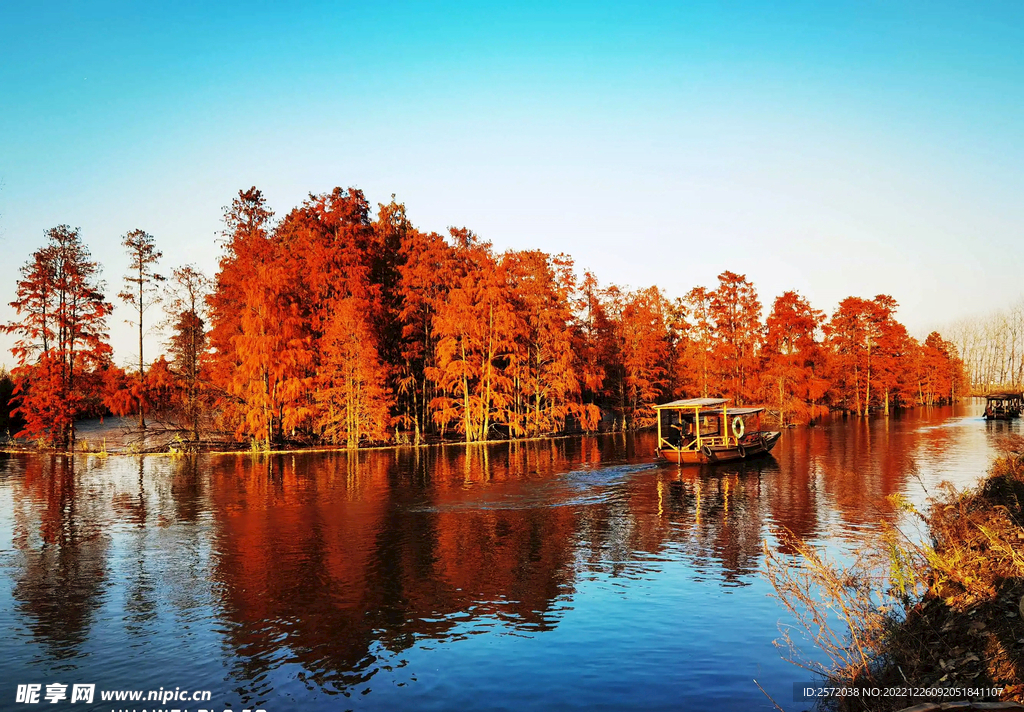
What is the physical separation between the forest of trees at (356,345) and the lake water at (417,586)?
1711cm

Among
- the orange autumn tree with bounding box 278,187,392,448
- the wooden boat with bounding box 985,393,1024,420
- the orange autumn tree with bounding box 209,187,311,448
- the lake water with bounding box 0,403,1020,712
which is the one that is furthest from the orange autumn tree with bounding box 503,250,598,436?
the wooden boat with bounding box 985,393,1024,420

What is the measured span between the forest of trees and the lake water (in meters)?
17.1

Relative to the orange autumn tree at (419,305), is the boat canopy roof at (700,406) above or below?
below

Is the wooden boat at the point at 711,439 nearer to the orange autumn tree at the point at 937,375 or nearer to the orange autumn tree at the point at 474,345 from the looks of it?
the orange autumn tree at the point at 474,345

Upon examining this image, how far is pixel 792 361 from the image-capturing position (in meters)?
83.8

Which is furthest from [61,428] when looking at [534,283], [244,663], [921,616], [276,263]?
[921,616]

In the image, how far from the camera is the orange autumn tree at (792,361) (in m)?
81.7

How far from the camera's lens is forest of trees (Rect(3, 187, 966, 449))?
51.3 m

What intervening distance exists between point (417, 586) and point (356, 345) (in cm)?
4022

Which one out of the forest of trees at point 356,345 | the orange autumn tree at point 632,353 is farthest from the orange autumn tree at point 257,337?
the orange autumn tree at point 632,353

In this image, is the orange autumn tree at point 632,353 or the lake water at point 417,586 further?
the orange autumn tree at point 632,353

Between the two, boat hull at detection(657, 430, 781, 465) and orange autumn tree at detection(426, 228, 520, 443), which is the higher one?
orange autumn tree at detection(426, 228, 520, 443)

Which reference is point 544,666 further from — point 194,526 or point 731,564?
point 194,526

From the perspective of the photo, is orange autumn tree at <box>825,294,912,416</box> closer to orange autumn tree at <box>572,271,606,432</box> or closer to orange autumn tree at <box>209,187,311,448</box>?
orange autumn tree at <box>572,271,606,432</box>
